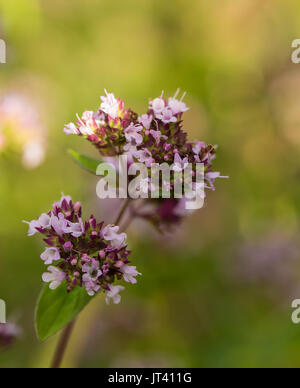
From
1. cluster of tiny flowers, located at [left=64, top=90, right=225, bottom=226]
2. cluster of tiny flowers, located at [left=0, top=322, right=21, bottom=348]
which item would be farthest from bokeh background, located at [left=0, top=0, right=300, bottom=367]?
cluster of tiny flowers, located at [left=64, top=90, right=225, bottom=226]

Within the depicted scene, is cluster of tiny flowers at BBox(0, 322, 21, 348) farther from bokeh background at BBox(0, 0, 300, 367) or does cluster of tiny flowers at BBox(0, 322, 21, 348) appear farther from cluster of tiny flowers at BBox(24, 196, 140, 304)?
cluster of tiny flowers at BBox(24, 196, 140, 304)

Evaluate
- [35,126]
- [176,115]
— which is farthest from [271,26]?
[176,115]

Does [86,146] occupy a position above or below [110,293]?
above

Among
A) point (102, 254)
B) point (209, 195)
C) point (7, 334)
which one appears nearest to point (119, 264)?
point (102, 254)

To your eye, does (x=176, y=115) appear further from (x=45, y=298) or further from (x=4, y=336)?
(x=4, y=336)

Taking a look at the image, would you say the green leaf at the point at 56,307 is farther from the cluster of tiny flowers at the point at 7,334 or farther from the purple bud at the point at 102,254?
the cluster of tiny flowers at the point at 7,334

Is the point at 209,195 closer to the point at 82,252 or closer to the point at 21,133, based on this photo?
the point at 21,133
